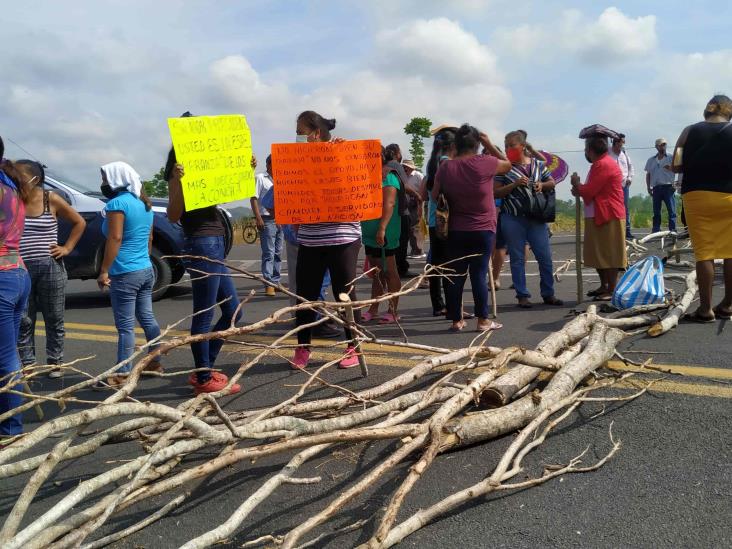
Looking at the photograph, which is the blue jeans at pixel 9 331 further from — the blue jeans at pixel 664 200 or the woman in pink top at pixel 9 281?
the blue jeans at pixel 664 200

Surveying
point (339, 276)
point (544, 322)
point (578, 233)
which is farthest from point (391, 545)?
point (578, 233)

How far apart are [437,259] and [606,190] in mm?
1899

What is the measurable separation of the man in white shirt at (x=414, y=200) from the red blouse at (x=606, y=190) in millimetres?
2179

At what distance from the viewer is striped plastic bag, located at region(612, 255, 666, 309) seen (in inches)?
208

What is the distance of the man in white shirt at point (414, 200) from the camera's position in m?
8.66

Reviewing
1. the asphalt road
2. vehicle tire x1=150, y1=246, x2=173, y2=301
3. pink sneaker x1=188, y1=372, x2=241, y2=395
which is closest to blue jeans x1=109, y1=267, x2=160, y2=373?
the asphalt road

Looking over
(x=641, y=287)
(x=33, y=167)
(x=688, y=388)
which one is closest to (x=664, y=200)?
(x=641, y=287)

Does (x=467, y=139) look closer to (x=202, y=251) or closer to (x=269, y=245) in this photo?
(x=202, y=251)

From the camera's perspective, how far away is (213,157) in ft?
13.8

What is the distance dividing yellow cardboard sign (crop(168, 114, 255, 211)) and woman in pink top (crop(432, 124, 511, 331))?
6.07 feet

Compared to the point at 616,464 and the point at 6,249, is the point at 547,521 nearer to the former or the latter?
the point at 616,464

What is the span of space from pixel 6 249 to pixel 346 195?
86.3 inches

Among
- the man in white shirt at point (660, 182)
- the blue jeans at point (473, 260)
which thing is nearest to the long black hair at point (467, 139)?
the blue jeans at point (473, 260)

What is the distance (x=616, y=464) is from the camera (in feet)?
9.37
